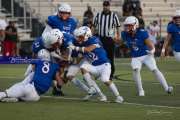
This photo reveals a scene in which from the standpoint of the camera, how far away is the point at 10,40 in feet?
88.1

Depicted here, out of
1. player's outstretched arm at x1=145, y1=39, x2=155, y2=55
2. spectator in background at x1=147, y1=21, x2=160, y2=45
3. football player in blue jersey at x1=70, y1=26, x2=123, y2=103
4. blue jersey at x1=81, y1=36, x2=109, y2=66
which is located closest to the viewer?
football player in blue jersey at x1=70, y1=26, x2=123, y2=103

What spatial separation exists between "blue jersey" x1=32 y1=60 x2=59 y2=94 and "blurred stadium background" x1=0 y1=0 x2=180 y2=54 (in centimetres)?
1570

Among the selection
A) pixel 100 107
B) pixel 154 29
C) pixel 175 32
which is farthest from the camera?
pixel 154 29

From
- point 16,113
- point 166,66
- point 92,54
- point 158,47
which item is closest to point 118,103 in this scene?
point 92,54

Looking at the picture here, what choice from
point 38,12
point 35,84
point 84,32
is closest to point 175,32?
point 84,32

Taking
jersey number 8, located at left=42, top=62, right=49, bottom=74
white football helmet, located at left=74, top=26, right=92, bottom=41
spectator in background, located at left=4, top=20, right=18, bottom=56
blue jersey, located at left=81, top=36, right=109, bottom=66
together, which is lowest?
spectator in background, located at left=4, top=20, right=18, bottom=56

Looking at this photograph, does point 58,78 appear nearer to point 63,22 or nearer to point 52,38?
point 52,38

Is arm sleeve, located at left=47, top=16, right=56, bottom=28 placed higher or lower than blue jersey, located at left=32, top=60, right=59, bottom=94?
higher

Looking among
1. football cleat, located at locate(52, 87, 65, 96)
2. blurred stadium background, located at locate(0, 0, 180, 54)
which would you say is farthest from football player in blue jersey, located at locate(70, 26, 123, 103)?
blurred stadium background, located at locate(0, 0, 180, 54)

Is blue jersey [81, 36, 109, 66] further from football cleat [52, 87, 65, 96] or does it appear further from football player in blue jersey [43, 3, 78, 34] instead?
football cleat [52, 87, 65, 96]

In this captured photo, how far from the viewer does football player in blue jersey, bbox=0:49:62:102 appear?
11938 mm

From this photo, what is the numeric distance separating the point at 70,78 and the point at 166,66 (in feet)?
34.5

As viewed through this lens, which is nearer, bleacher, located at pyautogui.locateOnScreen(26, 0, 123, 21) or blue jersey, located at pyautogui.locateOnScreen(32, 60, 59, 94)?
blue jersey, located at pyautogui.locateOnScreen(32, 60, 59, 94)

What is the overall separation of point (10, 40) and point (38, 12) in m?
4.29
